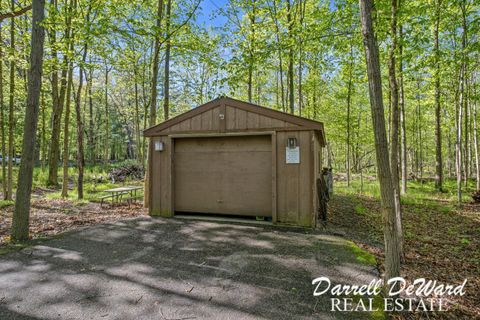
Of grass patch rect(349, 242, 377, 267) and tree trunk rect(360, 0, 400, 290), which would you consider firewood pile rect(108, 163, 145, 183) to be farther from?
tree trunk rect(360, 0, 400, 290)

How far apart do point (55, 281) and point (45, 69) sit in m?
6.73

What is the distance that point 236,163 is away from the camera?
5.94 m

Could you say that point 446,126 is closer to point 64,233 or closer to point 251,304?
point 251,304

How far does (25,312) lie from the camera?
2381 millimetres

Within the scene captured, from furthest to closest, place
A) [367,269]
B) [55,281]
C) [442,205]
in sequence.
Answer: [442,205] < [367,269] < [55,281]

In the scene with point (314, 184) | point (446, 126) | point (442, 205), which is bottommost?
point (442, 205)

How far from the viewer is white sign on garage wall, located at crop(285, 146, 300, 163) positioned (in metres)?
5.23

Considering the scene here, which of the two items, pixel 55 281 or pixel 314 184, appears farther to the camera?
pixel 314 184

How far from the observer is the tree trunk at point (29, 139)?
169 inches

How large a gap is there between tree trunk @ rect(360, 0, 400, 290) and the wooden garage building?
248 cm

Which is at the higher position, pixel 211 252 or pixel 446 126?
pixel 446 126

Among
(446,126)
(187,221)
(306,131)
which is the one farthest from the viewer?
(446,126)

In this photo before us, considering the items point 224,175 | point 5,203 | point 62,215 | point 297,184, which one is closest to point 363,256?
point 297,184

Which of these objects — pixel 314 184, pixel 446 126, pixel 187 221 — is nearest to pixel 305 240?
pixel 314 184
